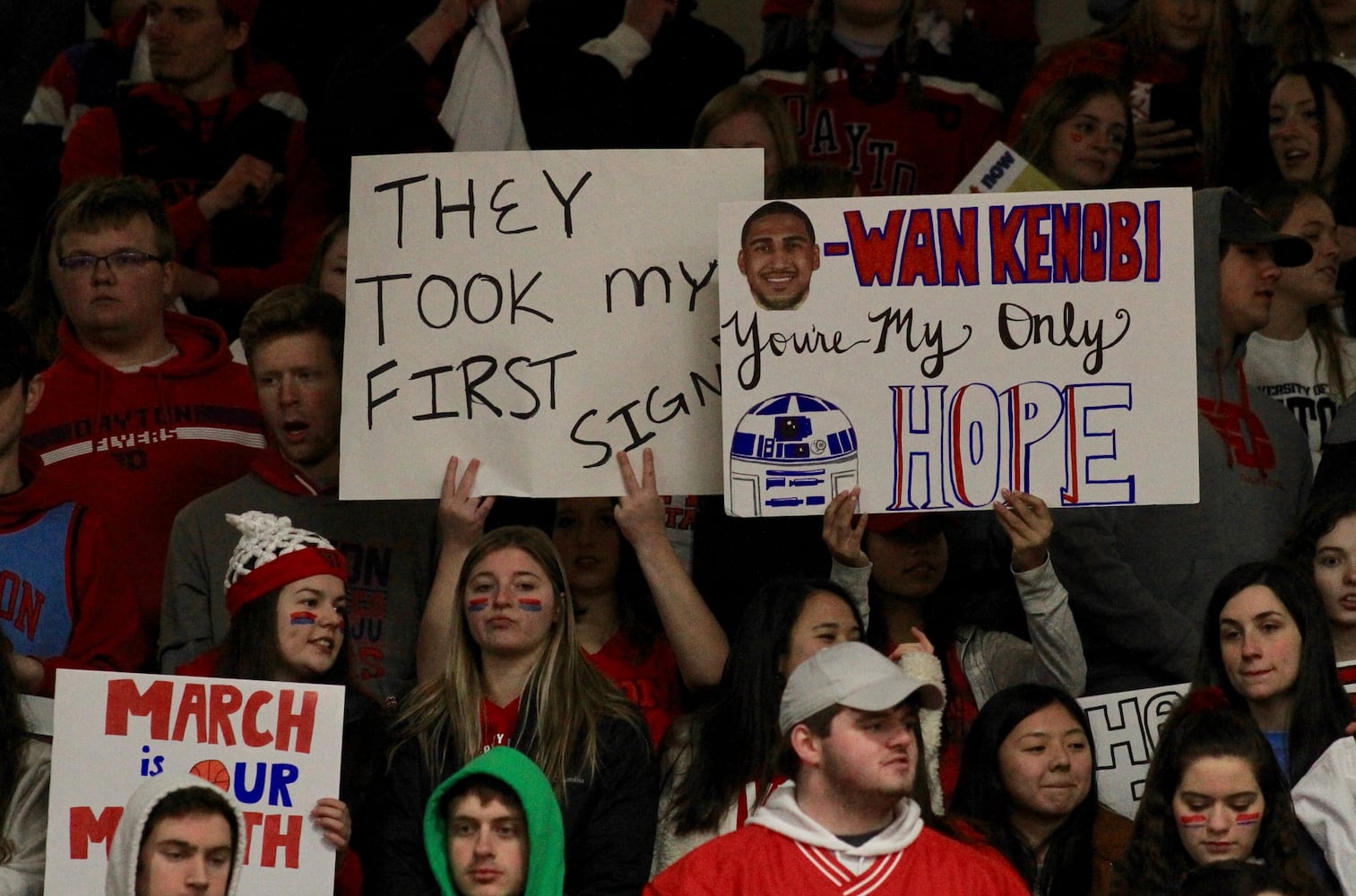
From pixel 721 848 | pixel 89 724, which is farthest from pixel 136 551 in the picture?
pixel 721 848

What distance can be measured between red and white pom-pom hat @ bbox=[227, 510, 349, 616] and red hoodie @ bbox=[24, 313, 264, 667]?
76cm

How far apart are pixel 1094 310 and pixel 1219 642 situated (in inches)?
32.5

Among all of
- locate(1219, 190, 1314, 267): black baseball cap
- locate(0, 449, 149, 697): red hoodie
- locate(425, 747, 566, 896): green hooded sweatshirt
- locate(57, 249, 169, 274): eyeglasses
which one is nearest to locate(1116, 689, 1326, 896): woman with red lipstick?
locate(425, 747, 566, 896): green hooded sweatshirt

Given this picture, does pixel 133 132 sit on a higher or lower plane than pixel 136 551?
higher

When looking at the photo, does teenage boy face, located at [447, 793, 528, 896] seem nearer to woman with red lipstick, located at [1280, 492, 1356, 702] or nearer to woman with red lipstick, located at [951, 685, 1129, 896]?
woman with red lipstick, located at [951, 685, 1129, 896]

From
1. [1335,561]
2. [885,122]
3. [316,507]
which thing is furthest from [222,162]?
[1335,561]

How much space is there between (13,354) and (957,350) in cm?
224

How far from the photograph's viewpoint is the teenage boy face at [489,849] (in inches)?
195

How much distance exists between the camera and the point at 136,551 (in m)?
6.29

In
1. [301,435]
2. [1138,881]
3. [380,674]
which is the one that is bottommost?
[1138,881]

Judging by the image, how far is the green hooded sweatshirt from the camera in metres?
4.95

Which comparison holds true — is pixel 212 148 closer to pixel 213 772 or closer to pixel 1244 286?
pixel 213 772

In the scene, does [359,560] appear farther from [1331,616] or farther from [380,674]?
[1331,616]

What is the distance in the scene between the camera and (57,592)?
568 centimetres
